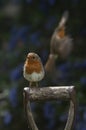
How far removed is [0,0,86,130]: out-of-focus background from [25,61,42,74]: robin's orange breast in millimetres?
1596

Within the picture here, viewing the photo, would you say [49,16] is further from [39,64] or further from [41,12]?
[39,64]

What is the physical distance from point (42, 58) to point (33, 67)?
188 centimetres

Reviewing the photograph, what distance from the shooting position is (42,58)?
3629 millimetres

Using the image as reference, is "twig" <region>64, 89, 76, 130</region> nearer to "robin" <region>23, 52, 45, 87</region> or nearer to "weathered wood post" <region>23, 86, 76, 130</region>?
"weathered wood post" <region>23, 86, 76, 130</region>

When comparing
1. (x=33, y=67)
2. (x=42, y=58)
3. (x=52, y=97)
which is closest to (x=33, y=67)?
(x=33, y=67)

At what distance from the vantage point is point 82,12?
12.4 ft

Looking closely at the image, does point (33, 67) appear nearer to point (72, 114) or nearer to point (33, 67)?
point (33, 67)

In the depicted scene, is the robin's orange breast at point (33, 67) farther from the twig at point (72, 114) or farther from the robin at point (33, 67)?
the twig at point (72, 114)

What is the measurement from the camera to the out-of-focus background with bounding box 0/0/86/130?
11.5ft

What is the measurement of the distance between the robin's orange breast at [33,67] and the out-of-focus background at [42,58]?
62.8 inches

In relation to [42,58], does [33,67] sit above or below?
below

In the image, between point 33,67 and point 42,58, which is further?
point 42,58

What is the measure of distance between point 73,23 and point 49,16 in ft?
0.69

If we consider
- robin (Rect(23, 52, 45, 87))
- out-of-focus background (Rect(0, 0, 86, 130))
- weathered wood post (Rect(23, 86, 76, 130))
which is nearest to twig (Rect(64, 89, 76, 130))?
weathered wood post (Rect(23, 86, 76, 130))
